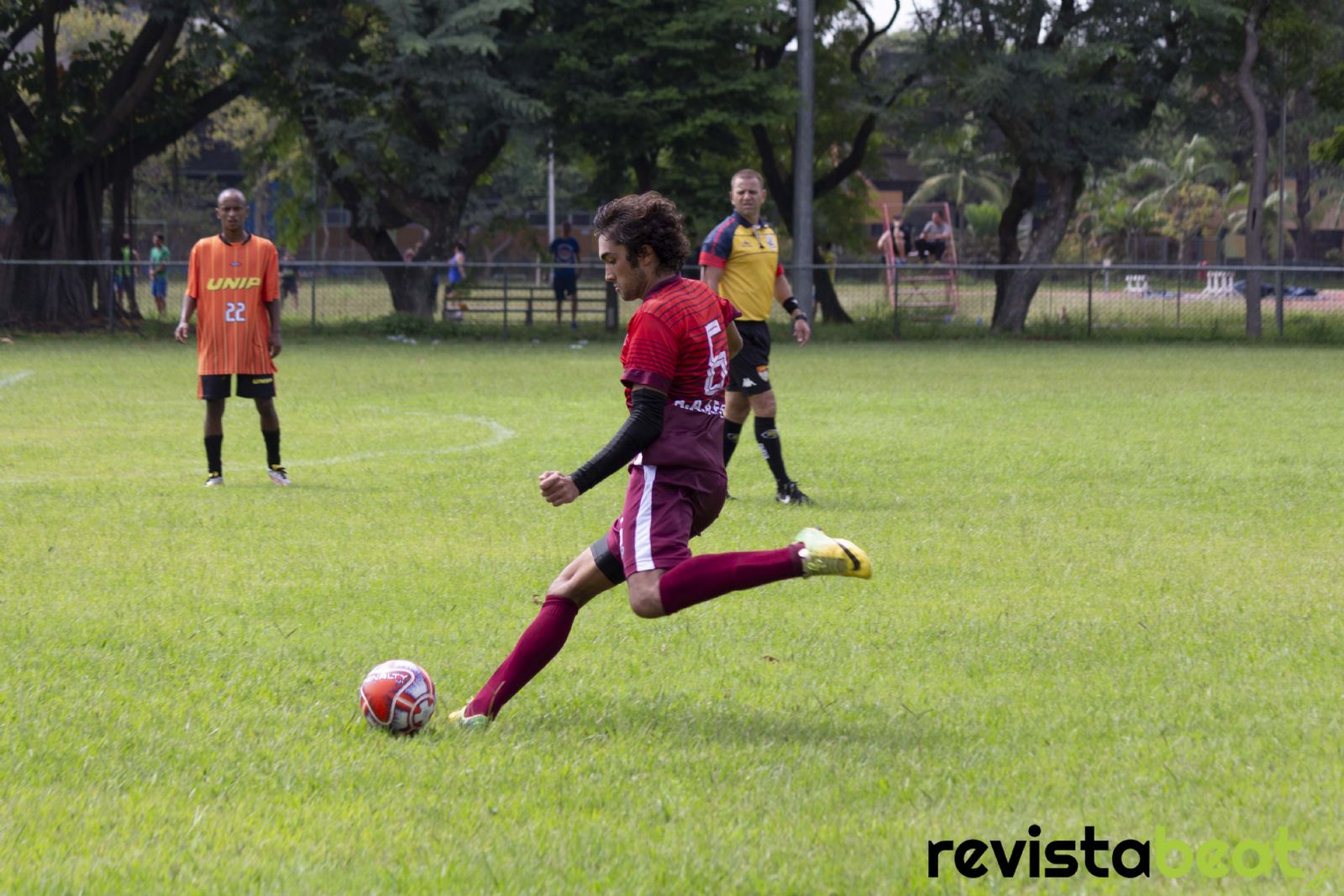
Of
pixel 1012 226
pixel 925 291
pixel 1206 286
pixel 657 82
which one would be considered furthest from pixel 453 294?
pixel 1206 286

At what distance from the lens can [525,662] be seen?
4.97 m

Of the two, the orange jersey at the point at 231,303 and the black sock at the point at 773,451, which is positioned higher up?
the orange jersey at the point at 231,303

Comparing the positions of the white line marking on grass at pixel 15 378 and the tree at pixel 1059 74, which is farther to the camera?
the tree at pixel 1059 74

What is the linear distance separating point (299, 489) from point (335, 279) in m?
20.0

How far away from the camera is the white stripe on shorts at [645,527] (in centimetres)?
489

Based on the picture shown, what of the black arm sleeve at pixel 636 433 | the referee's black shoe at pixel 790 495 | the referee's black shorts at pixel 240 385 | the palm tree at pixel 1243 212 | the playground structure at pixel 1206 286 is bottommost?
the referee's black shoe at pixel 790 495

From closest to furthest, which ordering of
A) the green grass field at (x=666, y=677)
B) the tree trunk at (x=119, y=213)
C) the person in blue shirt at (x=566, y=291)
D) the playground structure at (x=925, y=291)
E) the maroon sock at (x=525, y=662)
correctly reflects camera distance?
the green grass field at (x=666, y=677)
the maroon sock at (x=525, y=662)
the playground structure at (x=925, y=291)
the person in blue shirt at (x=566, y=291)
the tree trunk at (x=119, y=213)

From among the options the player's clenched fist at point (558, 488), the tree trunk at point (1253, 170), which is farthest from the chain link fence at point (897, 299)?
the player's clenched fist at point (558, 488)

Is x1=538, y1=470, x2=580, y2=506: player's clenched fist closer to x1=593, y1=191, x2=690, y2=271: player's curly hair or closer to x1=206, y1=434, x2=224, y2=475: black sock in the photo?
x1=593, y1=191, x2=690, y2=271: player's curly hair

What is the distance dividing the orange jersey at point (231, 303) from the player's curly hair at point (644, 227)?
20.6 ft

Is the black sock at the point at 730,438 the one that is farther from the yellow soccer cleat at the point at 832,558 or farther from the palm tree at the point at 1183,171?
the palm tree at the point at 1183,171

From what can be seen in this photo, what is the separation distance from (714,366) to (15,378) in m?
17.1

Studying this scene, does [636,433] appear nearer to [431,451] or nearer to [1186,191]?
[431,451]

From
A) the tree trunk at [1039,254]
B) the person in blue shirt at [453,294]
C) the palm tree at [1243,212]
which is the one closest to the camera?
the person in blue shirt at [453,294]
